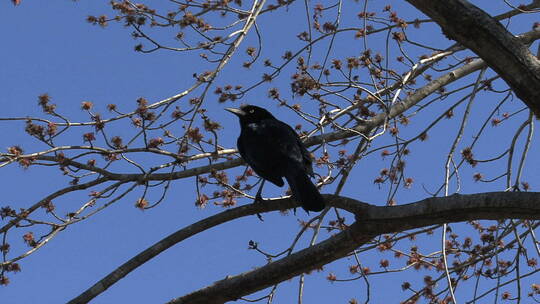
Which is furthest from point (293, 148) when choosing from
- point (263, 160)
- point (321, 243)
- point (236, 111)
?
point (321, 243)

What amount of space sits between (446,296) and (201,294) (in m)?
2.45

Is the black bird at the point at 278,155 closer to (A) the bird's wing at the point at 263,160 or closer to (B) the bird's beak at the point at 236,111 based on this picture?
(A) the bird's wing at the point at 263,160

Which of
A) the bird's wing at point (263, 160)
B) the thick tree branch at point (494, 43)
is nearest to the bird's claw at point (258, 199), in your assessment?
the bird's wing at point (263, 160)

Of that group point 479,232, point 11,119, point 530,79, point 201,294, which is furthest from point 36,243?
point 479,232

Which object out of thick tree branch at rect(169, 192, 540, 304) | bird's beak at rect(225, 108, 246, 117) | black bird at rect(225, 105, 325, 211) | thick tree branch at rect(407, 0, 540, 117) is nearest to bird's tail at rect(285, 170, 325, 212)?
black bird at rect(225, 105, 325, 211)

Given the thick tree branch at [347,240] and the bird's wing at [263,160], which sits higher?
the bird's wing at [263,160]

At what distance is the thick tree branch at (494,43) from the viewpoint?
156 inches

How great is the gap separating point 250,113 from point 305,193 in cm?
205

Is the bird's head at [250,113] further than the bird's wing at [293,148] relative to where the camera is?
Yes

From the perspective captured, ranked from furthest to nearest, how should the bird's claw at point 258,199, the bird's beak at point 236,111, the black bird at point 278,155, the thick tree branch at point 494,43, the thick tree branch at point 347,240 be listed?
the bird's beak at point 236,111
the black bird at point 278,155
the bird's claw at point 258,199
the thick tree branch at point 347,240
the thick tree branch at point 494,43

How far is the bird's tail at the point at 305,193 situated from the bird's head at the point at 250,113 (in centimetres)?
157

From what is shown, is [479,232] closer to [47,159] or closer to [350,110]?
Answer: [350,110]

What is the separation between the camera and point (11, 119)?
5055 mm

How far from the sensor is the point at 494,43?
397 cm
